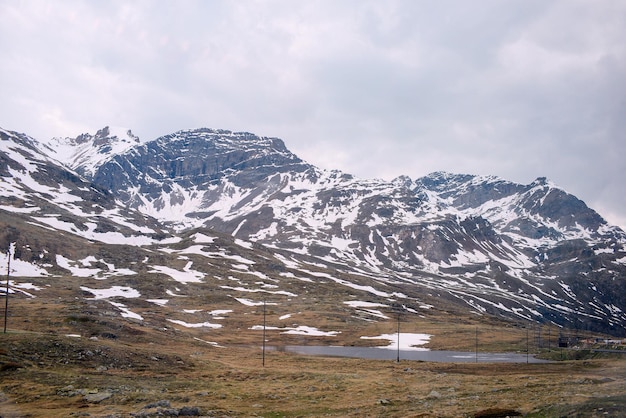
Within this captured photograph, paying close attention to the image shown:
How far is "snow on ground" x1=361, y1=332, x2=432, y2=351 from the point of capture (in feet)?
424

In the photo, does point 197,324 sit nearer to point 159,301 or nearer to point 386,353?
point 159,301

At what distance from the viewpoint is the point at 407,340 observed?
139625mm

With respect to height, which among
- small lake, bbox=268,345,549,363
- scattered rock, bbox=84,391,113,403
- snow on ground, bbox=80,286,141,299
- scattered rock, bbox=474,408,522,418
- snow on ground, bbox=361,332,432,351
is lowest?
small lake, bbox=268,345,549,363

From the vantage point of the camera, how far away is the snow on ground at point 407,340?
129375 mm

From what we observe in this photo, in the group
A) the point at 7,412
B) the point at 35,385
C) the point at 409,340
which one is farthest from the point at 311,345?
the point at 7,412

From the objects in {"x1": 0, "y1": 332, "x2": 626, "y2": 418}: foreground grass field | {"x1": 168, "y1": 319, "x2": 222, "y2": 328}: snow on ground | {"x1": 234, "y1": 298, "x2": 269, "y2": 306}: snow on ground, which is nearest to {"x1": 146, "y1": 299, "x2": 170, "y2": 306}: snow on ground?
{"x1": 234, "y1": 298, "x2": 269, "y2": 306}: snow on ground

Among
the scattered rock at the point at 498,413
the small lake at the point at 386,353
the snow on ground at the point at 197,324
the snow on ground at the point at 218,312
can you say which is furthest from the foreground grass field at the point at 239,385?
the snow on ground at the point at 218,312

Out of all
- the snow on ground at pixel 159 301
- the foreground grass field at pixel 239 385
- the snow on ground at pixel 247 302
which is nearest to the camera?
the foreground grass field at pixel 239 385

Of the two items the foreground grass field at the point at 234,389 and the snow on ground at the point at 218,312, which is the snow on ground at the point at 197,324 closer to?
the snow on ground at the point at 218,312

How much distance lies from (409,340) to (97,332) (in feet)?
283

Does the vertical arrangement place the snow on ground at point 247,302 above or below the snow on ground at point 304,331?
above

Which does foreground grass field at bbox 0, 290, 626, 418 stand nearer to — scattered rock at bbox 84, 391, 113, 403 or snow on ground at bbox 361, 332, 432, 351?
scattered rock at bbox 84, 391, 113, 403

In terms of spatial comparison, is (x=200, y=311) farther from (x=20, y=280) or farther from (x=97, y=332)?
(x=97, y=332)

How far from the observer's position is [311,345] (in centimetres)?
12988
